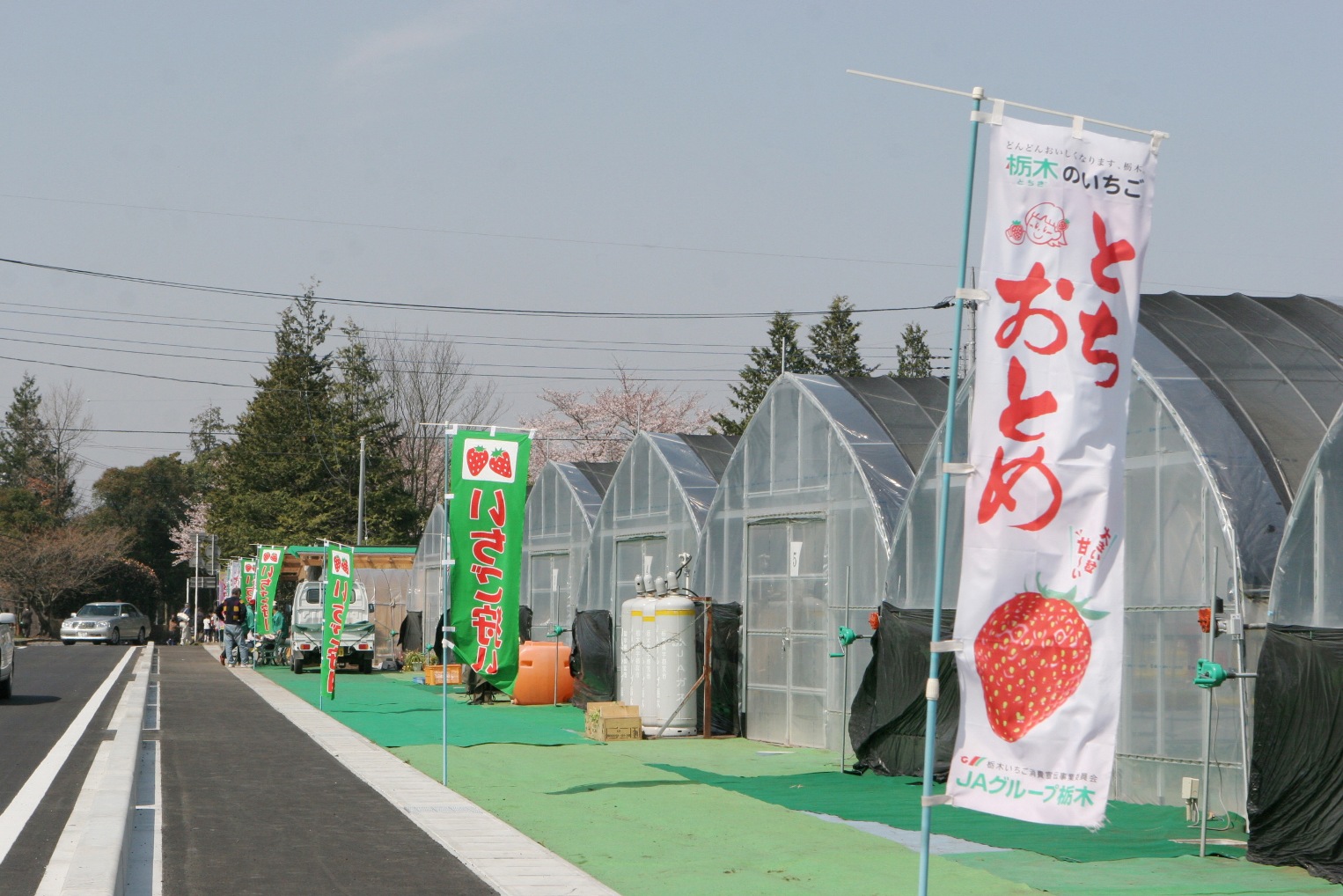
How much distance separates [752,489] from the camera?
19.7 meters

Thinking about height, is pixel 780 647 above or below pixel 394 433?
below

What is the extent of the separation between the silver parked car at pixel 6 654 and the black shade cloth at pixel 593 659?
8.90 meters

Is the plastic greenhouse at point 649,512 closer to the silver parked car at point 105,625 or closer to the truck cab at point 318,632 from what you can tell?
the truck cab at point 318,632

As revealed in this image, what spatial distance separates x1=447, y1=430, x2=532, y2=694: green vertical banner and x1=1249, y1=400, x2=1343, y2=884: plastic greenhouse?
22.7ft

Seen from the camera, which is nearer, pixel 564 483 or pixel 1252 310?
pixel 1252 310

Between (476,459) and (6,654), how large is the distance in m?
13.0

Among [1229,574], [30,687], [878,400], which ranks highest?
[878,400]

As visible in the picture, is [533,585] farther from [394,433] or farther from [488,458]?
[394,433]

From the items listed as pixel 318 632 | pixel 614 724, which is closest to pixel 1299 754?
pixel 614 724

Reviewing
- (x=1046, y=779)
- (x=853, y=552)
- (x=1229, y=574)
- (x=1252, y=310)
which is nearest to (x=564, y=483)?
(x=853, y=552)

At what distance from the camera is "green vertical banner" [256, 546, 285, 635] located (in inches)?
1403

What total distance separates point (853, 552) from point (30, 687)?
1848cm

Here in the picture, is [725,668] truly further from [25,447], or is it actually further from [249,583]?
[25,447]

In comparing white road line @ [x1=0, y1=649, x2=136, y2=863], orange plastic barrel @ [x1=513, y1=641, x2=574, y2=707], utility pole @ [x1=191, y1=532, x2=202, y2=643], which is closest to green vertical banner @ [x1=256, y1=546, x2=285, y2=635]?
orange plastic barrel @ [x1=513, y1=641, x2=574, y2=707]
